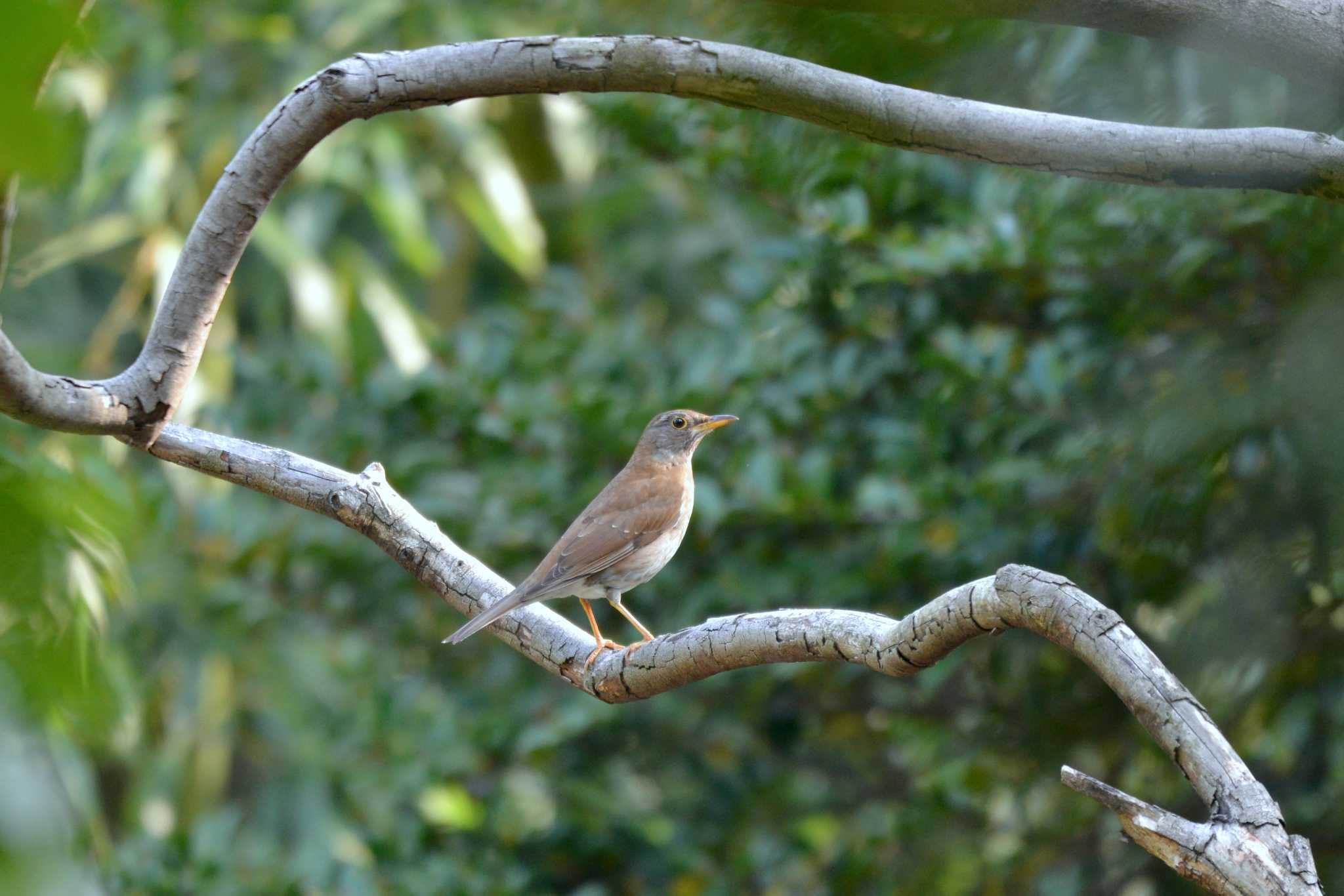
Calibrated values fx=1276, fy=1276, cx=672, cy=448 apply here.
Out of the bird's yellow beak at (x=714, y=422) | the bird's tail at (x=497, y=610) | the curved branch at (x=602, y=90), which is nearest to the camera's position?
the curved branch at (x=602, y=90)

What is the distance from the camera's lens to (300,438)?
5832mm

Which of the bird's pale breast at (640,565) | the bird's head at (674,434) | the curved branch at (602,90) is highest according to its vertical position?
the curved branch at (602,90)

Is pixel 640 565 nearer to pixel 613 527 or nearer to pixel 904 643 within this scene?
pixel 613 527

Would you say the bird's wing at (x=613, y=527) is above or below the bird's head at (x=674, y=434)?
below

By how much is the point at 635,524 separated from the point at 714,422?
55cm

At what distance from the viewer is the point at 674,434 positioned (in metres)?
4.89

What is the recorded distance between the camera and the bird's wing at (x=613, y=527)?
14.0 ft

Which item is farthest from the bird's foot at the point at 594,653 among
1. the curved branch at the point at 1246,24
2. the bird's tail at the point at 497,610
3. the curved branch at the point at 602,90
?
the curved branch at the point at 1246,24

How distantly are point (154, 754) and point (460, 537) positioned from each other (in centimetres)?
522

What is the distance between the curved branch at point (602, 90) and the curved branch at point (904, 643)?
51cm

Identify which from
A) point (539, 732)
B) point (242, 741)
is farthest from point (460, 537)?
point (242, 741)

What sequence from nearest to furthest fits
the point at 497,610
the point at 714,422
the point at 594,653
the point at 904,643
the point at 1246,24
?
1. the point at 1246,24
2. the point at 904,643
3. the point at 594,653
4. the point at 497,610
5. the point at 714,422

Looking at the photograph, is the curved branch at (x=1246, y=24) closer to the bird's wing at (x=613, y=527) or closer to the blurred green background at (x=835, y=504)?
the blurred green background at (x=835, y=504)

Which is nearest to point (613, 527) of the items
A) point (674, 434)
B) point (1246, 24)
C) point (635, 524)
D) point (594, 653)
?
point (635, 524)
